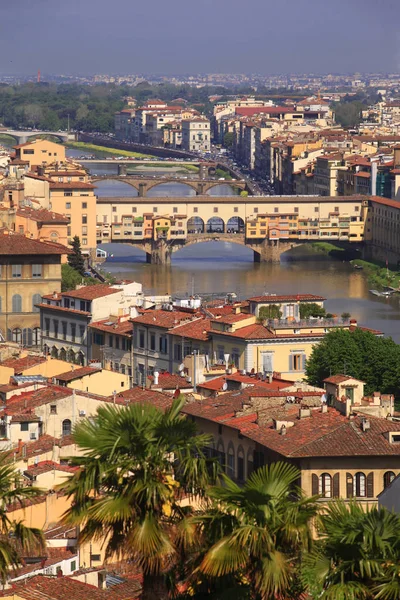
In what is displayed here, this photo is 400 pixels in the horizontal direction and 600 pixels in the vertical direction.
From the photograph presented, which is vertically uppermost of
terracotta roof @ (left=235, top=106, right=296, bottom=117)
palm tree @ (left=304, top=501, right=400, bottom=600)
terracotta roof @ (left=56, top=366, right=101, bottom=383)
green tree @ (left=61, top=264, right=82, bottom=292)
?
palm tree @ (left=304, top=501, right=400, bottom=600)

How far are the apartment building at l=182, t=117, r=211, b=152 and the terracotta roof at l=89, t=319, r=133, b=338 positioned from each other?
69.9m

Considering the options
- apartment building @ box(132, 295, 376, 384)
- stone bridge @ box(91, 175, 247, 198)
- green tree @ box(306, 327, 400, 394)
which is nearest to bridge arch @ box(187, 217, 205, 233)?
stone bridge @ box(91, 175, 247, 198)

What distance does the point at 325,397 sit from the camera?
598 inches

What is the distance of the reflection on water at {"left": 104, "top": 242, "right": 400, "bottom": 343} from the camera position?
3356 centimetres

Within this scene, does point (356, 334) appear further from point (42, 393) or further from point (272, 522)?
point (272, 522)

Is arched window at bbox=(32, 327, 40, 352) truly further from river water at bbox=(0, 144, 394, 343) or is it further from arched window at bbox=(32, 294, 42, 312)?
river water at bbox=(0, 144, 394, 343)

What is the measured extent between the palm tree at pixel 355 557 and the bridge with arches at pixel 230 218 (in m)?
37.9

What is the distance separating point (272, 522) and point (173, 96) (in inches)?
5577

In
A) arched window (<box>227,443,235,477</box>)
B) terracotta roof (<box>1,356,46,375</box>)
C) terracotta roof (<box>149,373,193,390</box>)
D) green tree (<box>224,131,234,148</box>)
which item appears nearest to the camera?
arched window (<box>227,443,235,477</box>)

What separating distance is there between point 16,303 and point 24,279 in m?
0.36

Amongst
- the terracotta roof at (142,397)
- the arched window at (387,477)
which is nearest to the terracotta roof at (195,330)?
the terracotta roof at (142,397)

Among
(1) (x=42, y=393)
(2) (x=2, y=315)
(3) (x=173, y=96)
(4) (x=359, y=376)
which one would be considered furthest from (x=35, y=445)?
(3) (x=173, y=96)

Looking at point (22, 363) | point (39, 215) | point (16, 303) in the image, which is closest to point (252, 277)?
point (39, 215)

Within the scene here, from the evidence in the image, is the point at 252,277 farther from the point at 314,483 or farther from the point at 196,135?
the point at 196,135
